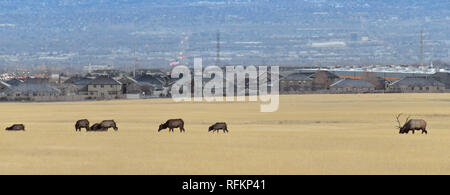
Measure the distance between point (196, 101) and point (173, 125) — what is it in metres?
26.3

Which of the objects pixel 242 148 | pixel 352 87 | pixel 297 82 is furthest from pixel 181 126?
pixel 297 82

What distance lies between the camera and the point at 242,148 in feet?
66.3

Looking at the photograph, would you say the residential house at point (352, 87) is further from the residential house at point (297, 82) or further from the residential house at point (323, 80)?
the residential house at point (297, 82)

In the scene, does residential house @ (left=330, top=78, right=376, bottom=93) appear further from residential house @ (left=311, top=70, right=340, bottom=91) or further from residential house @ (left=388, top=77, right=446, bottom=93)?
residential house @ (left=311, top=70, right=340, bottom=91)

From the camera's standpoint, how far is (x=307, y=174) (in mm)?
15336

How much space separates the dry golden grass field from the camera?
16.4 meters

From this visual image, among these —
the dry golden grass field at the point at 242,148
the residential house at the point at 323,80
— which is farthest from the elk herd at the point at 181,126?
the residential house at the point at 323,80

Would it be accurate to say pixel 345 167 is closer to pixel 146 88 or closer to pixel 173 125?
pixel 173 125

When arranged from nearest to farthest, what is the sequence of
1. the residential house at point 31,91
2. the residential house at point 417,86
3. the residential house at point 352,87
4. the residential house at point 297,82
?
the residential house at point 31,91 < the residential house at point 352,87 < the residential house at point 417,86 < the residential house at point 297,82

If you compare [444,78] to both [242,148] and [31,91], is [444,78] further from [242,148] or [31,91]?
[242,148]

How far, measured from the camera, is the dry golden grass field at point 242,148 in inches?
645

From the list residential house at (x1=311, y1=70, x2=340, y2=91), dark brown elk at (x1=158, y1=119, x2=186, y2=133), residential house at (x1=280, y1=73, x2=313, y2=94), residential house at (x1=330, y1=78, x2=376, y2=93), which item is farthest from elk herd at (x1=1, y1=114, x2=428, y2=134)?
residential house at (x1=280, y1=73, x2=313, y2=94)

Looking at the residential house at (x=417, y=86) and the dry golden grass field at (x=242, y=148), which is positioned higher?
the residential house at (x=417, y=86)
